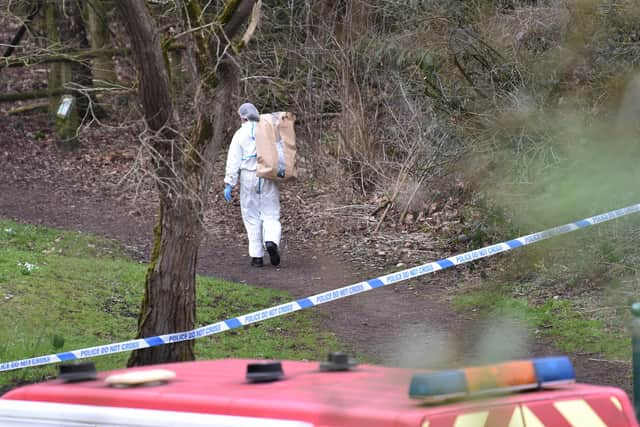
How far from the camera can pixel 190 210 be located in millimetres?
7105

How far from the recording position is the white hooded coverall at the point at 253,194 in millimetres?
13352

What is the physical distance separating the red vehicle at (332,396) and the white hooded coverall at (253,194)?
966 cm

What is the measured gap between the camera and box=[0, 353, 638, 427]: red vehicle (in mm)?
1796

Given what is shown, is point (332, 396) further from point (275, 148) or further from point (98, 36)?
point (98, 36)

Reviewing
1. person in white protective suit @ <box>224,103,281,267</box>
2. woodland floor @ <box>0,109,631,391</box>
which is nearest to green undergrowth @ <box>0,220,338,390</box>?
A: woodland floor @ <box>0,109,631,391</box>

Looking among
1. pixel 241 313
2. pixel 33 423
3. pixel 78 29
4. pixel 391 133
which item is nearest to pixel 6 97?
pixel 78 29

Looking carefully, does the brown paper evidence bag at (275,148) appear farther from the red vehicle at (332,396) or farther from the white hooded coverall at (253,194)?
the red vehicle at (332,396)

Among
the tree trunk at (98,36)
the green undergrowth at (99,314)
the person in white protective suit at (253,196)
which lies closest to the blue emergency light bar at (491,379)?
the green undergrowth at (99,314)

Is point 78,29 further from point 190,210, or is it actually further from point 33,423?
point 33,423

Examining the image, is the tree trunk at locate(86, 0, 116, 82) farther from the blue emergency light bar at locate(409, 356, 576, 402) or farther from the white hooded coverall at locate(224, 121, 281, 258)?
the blue emergency light bar at locate(409, 356, 576, 402)

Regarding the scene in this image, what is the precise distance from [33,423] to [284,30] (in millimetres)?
12275

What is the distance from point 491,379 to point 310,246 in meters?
9.07

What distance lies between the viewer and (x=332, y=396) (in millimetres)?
1651

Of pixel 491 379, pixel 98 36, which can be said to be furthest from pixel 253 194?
pixel 491 379
